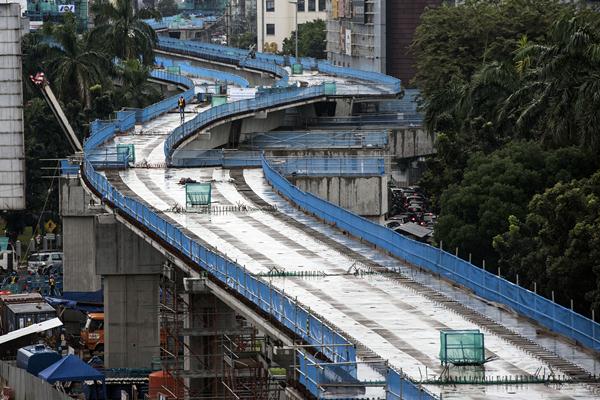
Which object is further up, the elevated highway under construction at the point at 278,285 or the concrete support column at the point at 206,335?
the elevated highway under construction at the point at 278,285

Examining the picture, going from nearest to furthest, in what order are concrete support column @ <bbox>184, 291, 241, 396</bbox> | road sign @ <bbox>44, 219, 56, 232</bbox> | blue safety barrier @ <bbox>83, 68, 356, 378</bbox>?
blue safety barrier @ <bbox>83, 68, 356, 378</bbox>, concrete support column @ <bbox>184, 291, 241, 396</bbox>, road sign @ <bbox>44, 219, 56, 232</bbox>

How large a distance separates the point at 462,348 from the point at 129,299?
118ft

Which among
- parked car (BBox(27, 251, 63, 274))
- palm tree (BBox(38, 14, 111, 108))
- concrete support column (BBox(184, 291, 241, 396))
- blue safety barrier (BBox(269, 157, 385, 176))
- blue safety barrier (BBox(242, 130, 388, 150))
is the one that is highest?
palm tree (BBox(38, 14, 111, 108))

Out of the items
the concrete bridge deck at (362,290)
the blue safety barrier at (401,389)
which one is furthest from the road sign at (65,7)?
the blue safety barrier at (401,389)

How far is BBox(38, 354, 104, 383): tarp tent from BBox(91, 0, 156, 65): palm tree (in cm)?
8677

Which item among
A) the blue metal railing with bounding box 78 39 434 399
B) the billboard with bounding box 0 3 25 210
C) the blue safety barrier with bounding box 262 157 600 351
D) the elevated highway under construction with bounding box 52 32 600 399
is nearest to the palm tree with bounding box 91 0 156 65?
the elevated highway under construction with bounding box 52 32 600 399

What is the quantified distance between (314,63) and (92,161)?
72.6m

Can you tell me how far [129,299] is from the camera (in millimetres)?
79125

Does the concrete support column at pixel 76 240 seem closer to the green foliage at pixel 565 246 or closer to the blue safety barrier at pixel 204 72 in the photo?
the green foliage at pixel 565 246

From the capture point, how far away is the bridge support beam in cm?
7794

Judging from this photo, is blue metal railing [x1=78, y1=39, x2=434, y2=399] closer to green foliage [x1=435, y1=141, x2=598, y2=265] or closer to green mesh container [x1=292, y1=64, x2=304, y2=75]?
green foliage [x1=435, y1=141, x2=598, y2=265]

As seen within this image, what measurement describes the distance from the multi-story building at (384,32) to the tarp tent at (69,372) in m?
100

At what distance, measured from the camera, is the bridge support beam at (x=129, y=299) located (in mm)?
77938

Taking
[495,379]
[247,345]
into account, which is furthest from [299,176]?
[495,379]
